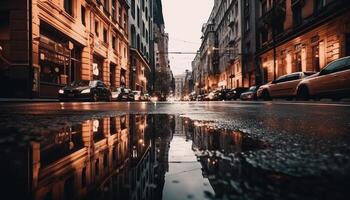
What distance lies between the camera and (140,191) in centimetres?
86

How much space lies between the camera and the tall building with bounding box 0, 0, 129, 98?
14.1 meters

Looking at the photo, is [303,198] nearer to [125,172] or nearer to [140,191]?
[140,191]

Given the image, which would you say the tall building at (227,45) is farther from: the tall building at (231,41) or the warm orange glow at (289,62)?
the warm orange glow at (289,62)

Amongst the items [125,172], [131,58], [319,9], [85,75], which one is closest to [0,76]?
[85,75]

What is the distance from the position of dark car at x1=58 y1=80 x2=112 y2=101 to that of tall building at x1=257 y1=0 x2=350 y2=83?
53.1 ft

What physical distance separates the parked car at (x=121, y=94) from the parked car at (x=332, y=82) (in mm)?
14498

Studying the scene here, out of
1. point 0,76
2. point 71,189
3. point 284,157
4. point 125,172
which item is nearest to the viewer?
point 71,189

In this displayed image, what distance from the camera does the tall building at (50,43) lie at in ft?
46.4

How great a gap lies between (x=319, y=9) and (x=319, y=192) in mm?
24168

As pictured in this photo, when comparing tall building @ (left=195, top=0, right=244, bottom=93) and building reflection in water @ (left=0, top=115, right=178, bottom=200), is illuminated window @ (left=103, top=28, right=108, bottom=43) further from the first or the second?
building reflection in water @ (left=0, top=115, right=178, bottom=200)

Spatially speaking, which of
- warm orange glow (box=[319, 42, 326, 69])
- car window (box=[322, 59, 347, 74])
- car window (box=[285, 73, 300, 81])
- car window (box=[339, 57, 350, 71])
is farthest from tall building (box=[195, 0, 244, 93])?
car window (box=[339, 57, 350, 71])

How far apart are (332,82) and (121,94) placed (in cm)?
1660

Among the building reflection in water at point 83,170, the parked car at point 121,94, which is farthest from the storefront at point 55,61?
the building reflection in water at point 83,170

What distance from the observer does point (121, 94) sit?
78.5ft
